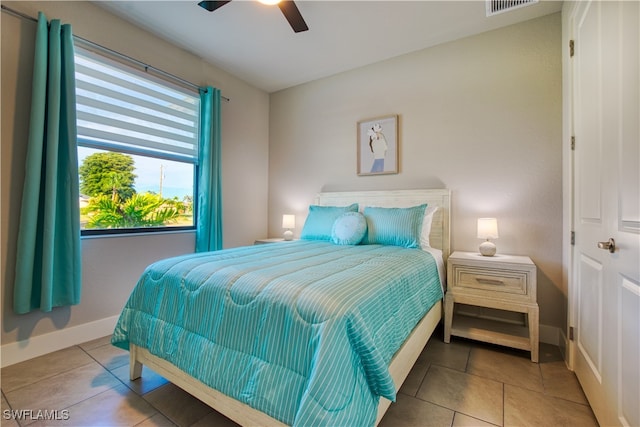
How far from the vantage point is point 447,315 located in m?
2.23

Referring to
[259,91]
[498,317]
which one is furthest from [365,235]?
[259,91]

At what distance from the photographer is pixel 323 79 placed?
138 inches

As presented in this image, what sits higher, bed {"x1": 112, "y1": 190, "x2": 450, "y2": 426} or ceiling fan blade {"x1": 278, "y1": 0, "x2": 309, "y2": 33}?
ceiling fan blade {"x1": 278, "y1": 0, "x2": 309, "y2": 33}

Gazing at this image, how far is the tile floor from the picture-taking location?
1.37 m

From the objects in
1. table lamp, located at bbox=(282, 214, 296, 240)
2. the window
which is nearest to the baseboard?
the window

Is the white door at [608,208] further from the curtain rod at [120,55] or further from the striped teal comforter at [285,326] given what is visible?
the curtain rod at [120,55]

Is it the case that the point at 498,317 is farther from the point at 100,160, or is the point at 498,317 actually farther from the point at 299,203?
the point at 100,160

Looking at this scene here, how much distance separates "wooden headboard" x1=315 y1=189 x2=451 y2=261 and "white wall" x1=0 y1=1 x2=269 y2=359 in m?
1.29

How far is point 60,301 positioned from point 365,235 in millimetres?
2456

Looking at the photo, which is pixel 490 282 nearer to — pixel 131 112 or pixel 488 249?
pixel 488 249

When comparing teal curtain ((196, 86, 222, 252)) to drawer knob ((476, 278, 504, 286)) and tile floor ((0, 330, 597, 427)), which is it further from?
drawer knob ((476, 278, 504, 286))

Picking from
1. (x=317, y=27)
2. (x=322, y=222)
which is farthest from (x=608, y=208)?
(x=317, y=27)

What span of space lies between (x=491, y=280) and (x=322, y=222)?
1.52m

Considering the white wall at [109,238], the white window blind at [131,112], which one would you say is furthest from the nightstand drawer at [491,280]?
the white window blind at [131,112]
